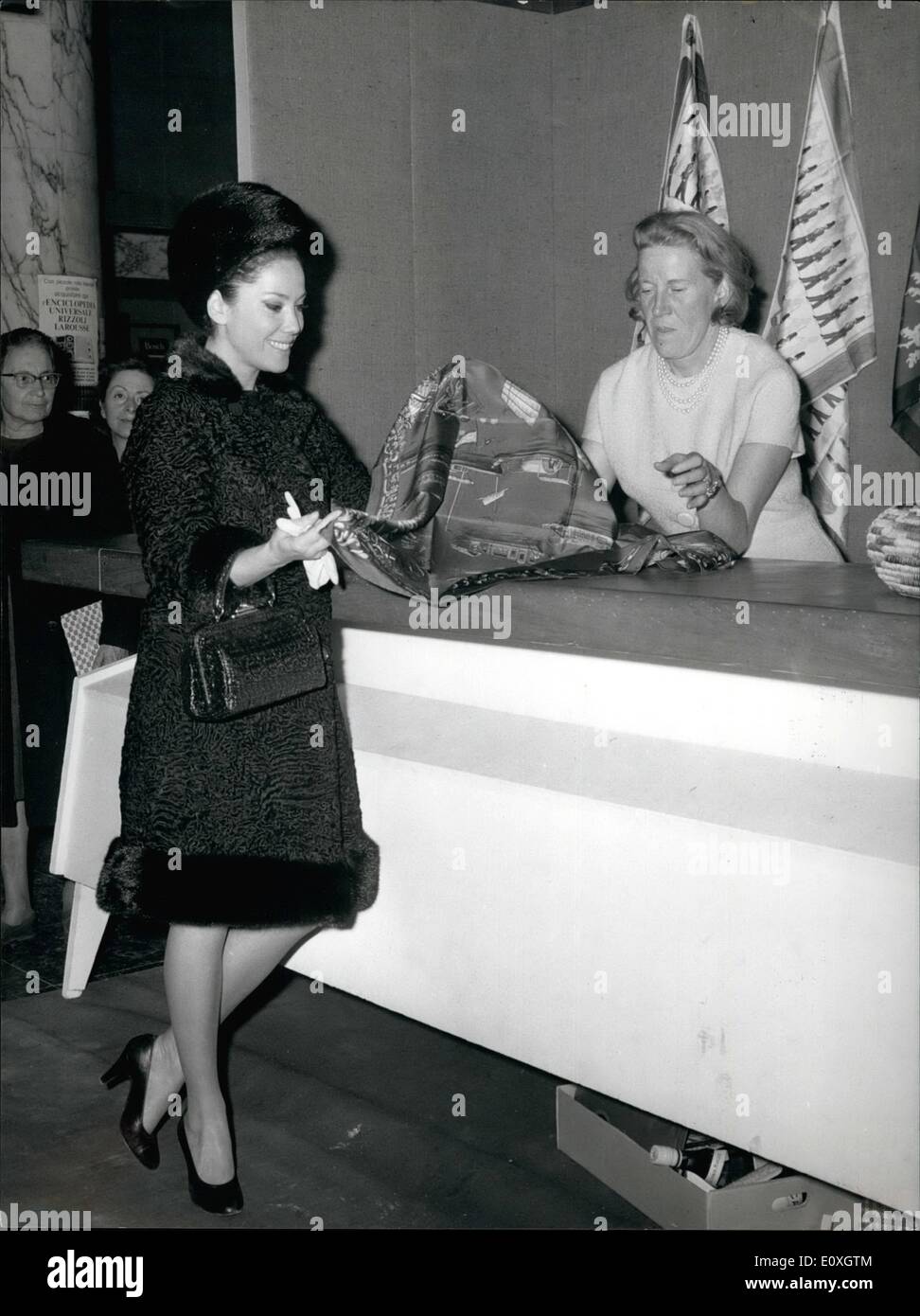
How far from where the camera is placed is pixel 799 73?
146 inches

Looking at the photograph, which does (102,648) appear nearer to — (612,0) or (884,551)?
(884,551)

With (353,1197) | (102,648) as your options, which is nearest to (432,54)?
(102,648)

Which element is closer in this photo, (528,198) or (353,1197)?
(353,1197)

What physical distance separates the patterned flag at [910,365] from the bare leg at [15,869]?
8.09ft

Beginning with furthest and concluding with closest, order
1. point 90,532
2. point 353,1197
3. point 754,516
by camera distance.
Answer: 1. point 90,532
2. point 754,516
3. point 353,1197

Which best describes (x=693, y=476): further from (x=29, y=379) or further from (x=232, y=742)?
(x=29, y=379)

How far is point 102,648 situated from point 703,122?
224 centimetres

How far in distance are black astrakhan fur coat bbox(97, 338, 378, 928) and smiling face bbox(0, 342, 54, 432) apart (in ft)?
4.99

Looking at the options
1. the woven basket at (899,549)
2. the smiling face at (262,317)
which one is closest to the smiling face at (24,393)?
the smiling face at (262,317)

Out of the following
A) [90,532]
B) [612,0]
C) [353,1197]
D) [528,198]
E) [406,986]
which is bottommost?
[353,1197]

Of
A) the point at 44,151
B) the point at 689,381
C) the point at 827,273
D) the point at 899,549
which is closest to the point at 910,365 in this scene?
the point at 827,273

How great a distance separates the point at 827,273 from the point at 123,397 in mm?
1890

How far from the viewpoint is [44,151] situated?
457 centimetres

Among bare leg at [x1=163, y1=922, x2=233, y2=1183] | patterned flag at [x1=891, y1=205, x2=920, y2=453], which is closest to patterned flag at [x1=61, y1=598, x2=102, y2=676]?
bare leg at [x1=163, y1=922, x2=233, y2=1183]
